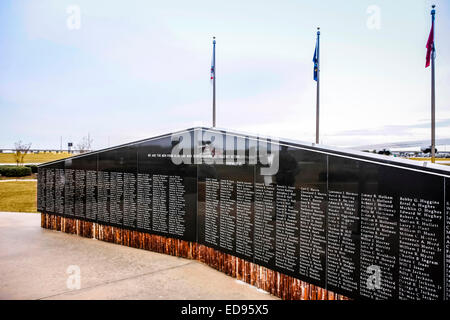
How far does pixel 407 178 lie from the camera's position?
3.69 metres

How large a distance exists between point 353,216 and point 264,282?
208cm

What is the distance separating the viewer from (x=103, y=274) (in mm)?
6176

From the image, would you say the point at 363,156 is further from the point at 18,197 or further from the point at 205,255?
the point at 18,197

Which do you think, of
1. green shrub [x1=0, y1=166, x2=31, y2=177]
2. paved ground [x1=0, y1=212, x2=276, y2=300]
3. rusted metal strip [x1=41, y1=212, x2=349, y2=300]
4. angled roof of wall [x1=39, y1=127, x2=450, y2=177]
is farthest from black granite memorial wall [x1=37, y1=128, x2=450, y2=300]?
green shrub [x1=0, y1=166, x2=31, y2=177]

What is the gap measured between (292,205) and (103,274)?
3787 mm

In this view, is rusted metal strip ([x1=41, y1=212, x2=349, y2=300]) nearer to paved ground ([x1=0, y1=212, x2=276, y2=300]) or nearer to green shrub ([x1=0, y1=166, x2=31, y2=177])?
paved ground ([x1=0, y1=212, x2=276, y2=300])

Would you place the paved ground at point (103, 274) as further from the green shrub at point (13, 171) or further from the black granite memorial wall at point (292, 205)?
the green shrub at point (13, 171)

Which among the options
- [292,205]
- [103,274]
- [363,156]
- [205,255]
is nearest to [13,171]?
[103,274]

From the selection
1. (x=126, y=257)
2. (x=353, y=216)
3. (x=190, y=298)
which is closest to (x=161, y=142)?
(x=126, y=257)

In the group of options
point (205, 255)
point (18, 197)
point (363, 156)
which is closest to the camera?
point (363, 156)

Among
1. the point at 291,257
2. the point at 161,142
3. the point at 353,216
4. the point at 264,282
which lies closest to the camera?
the point at 353,216

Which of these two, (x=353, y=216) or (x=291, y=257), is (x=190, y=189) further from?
(x=353, y=216)

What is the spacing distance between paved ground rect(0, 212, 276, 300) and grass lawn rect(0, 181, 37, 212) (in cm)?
615

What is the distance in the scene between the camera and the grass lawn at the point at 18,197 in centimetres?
1404
